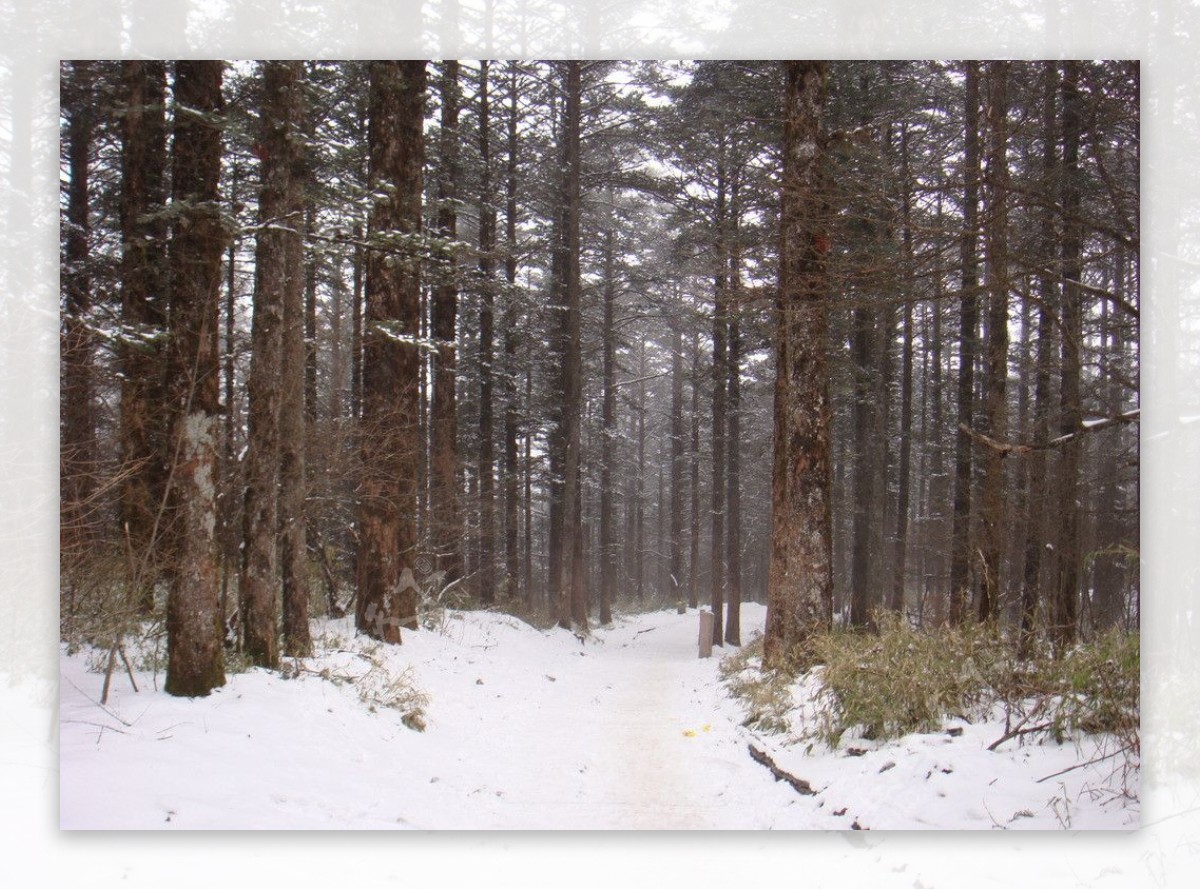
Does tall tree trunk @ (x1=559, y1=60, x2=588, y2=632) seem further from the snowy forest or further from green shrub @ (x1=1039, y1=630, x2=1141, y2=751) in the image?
green shrub @ (x1=1039, y1=630, x2=1141, y2=751)

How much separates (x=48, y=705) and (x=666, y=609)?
66.2ft

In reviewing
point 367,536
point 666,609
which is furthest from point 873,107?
point 666,609

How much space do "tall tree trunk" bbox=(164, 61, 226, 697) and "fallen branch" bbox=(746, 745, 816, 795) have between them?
11.8 ft

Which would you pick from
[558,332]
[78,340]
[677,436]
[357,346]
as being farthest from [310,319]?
[677,436]

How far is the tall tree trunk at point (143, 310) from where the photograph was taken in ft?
15.4

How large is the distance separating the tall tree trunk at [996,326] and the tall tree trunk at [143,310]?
16.1 feet

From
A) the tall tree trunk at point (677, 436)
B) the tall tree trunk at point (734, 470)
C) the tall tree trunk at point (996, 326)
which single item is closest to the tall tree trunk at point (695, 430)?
the tall tree trunk at point (677, 436)

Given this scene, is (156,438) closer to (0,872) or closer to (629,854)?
(0,872)

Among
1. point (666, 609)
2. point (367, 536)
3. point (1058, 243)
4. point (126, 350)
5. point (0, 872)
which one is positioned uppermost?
point (1058, 243)

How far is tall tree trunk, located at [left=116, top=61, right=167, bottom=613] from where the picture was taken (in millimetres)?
4699

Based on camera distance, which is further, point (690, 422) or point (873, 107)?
point (690, 422)

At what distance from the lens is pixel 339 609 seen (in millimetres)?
8953

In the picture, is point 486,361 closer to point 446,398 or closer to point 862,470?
point 446,398

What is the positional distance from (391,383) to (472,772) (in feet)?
14.9
